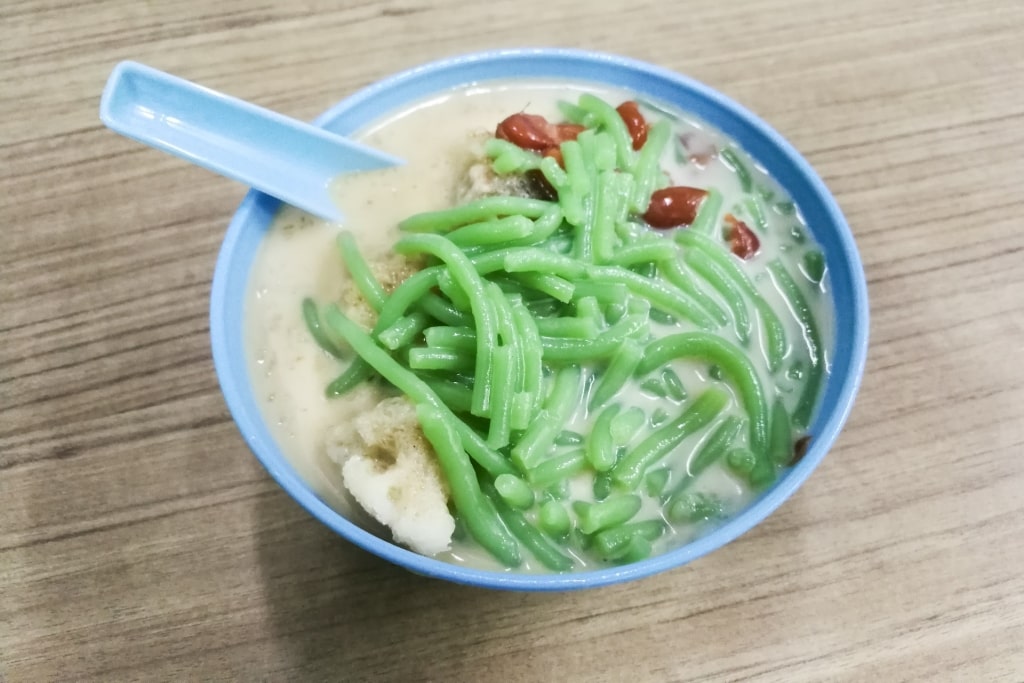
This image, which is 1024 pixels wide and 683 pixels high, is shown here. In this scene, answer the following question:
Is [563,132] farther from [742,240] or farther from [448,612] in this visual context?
[448,612]

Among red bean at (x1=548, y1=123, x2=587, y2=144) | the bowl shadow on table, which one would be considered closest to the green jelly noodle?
red bean at (x1=548, y1=123, x2=587, y2=144)

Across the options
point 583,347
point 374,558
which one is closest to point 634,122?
point 583,347

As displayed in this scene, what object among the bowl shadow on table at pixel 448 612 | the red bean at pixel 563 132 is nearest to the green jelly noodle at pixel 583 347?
the red bean at pixel 563 132

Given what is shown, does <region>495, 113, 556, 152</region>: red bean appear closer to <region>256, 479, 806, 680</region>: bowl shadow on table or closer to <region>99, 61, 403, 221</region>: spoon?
<region>99, 61, 403, 221</region>: spoon

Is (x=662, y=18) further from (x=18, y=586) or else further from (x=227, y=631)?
(x=18, y=586)

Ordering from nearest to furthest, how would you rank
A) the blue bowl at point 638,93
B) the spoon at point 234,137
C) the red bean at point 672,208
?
the blue bowl at point 638,93
the spoon at point 234,137
the red bean at point 672,208

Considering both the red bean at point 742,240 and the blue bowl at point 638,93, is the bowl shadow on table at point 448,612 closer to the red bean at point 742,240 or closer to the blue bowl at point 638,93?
the blue bowl at point 638,93

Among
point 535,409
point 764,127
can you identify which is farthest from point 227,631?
point 764,127
